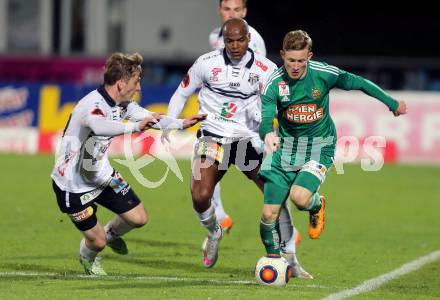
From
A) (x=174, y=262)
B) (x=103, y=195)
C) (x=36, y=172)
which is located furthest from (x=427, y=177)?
(x=103, y=195)

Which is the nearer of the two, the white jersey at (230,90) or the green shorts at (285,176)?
the green shorts at (285,176)

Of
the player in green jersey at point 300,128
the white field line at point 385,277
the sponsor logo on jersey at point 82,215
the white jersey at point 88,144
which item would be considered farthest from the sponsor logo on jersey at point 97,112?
the white field line at point 385,277

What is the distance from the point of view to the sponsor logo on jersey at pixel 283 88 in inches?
399

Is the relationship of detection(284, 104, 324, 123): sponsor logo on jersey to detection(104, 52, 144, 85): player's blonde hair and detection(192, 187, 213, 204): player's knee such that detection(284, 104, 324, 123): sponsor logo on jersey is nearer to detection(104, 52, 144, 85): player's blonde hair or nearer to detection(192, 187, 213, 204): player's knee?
detection(192, 187, 213, 204): player's knee

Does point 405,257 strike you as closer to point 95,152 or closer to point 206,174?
point 206,174

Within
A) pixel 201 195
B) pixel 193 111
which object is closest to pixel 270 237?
pixel 201 195

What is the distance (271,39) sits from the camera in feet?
104

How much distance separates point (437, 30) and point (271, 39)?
442 cm

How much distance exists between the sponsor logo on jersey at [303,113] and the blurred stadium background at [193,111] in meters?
1.41

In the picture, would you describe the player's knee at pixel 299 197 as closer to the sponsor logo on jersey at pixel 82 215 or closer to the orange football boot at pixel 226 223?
the sponsor logo on jersey at pixel 82 215

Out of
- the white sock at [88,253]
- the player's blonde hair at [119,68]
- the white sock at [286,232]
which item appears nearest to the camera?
the player's blonde hair at [119,68]

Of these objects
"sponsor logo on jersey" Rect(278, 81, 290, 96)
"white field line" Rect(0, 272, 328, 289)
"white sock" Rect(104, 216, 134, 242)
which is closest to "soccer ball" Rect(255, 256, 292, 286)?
"white field line" Rect(0, 272, 328, 289)

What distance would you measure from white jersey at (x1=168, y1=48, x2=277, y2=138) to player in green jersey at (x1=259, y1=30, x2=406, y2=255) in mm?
864

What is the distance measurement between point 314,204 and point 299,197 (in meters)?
0.33
